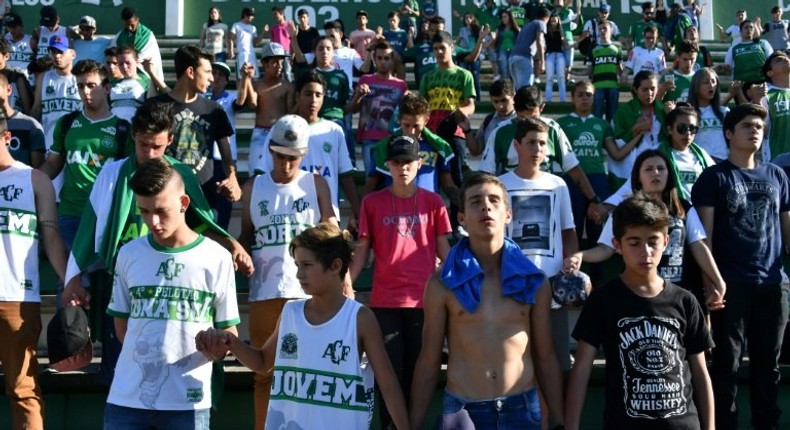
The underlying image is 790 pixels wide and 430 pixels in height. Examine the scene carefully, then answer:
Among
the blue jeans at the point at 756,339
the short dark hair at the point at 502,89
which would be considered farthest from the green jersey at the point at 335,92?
the blue jeans at the point at 756,339

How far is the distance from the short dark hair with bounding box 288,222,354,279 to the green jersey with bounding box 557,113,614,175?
412cm

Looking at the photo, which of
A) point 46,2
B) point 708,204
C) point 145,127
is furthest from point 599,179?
point 46,2

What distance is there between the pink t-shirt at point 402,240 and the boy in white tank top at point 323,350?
1.34m

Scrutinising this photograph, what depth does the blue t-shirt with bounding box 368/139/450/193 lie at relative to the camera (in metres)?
7.13

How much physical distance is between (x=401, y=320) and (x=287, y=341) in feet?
4.87

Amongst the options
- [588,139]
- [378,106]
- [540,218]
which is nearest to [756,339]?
[540,218]

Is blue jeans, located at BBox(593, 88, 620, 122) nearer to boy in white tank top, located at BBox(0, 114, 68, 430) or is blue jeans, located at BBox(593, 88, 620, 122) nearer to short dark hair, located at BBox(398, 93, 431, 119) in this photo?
short dark hair, located at BBox(398, 93, 431, 119)

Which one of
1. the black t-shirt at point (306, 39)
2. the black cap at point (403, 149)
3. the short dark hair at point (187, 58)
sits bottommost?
the black cap at point (403, 149)

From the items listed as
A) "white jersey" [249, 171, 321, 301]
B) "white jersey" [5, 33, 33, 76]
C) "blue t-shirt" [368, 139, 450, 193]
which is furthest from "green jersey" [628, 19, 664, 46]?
"white jersey" [249, 171, 321, 301]

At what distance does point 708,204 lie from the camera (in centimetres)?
617

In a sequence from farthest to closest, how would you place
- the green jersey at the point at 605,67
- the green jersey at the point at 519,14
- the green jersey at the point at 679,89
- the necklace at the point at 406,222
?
the green jersey at the point at 519,14, the green jersey at the point at 605,67, the green jersey at the point at 679,89, the necklace at the point at 406,222

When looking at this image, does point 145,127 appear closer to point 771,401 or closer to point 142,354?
point 142,354

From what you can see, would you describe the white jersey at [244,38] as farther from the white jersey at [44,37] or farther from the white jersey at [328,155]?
the white jersey at [328,155]

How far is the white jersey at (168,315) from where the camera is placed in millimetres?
4473
